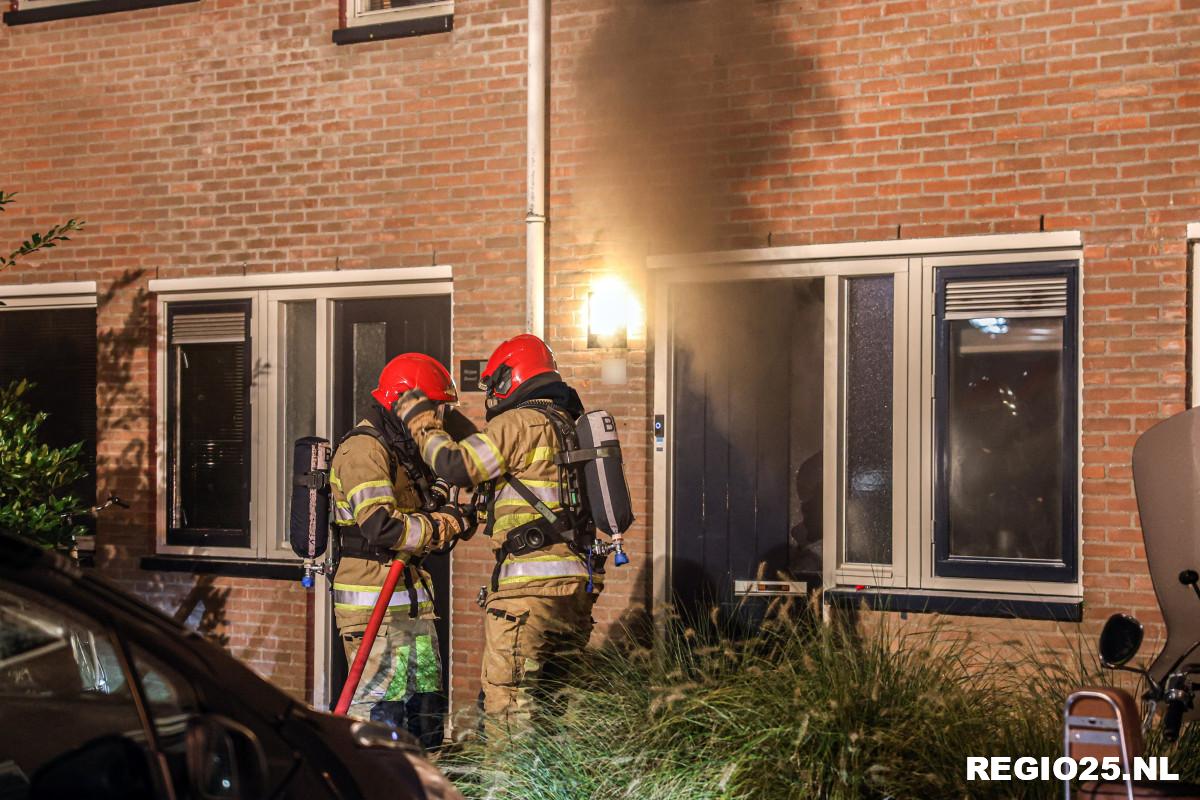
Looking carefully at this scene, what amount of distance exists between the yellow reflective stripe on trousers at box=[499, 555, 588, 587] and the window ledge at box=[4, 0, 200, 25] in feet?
15.9

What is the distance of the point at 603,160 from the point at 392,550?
276cm

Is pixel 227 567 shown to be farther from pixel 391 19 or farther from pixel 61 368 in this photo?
pixel 391 19

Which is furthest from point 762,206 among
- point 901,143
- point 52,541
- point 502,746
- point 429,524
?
point 52,541

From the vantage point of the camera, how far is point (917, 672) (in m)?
4.85

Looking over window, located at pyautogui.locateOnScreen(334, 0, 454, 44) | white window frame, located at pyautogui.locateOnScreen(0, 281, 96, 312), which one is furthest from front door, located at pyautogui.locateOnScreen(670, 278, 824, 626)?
white window frame, located at pyautogui.locateOnScreen(0, 281, 96, 312)

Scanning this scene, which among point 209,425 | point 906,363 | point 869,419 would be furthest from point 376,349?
point 906,363

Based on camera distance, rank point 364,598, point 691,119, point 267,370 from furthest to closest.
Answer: point 267,370 → point 691,119 → point 364,598

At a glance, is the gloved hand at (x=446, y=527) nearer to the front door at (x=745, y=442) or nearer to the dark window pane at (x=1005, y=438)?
the front door at (x=745, y=442)

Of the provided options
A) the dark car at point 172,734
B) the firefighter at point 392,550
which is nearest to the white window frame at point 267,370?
the firefighter at point 392,550

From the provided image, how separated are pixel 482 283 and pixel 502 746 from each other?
3.42 metres

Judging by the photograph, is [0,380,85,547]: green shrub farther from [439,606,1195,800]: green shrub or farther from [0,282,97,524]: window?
[439,606,1195,800]: green shrub

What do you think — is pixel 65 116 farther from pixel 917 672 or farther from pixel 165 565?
pixel 917 672

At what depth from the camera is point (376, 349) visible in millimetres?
8062

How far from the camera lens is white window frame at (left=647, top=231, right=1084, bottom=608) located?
646 cm
